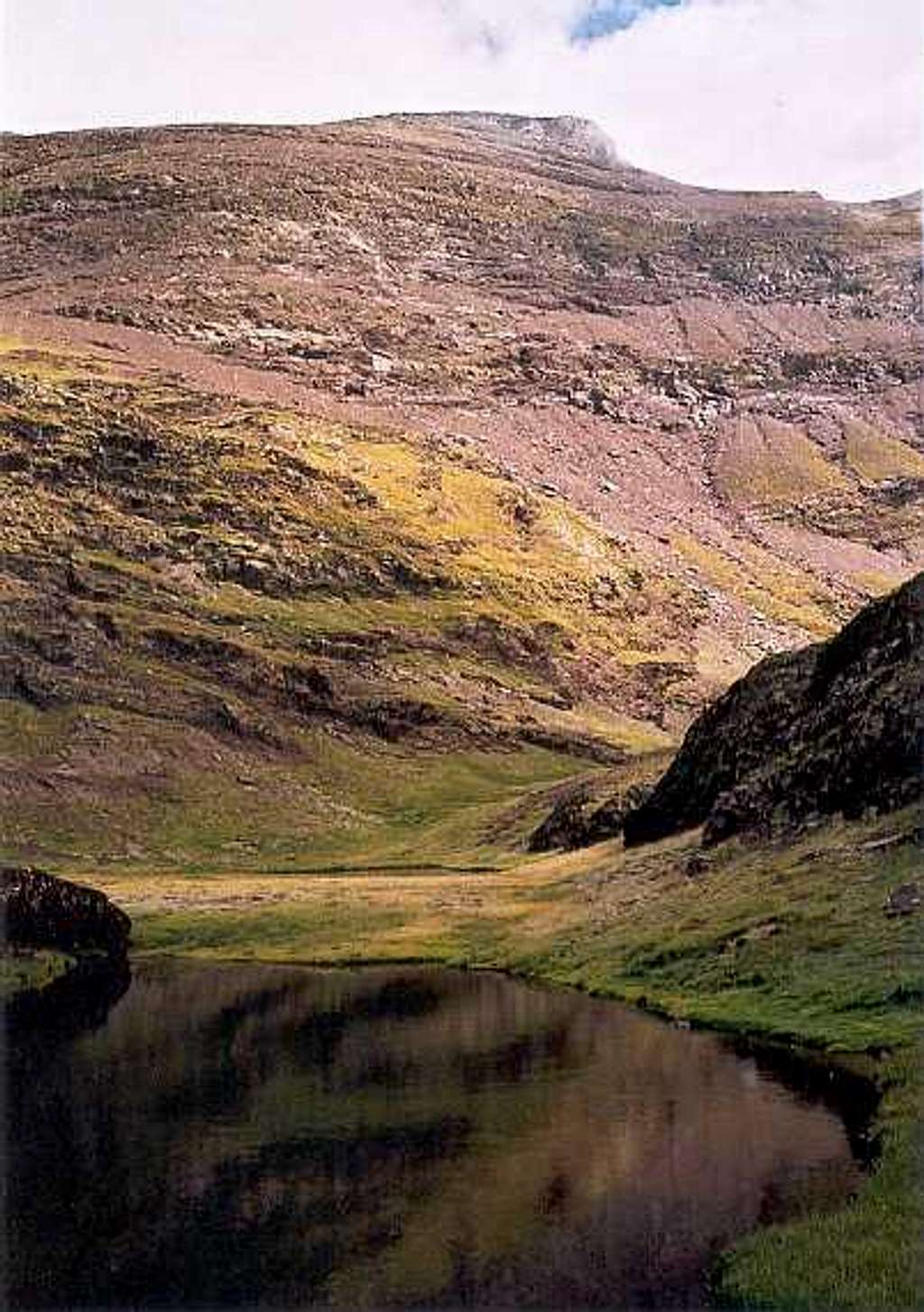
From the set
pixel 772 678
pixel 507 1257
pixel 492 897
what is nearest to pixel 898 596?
pixel 772 678

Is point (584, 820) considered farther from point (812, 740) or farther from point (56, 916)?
point (56, 916)

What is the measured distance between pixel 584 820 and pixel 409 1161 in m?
98.4

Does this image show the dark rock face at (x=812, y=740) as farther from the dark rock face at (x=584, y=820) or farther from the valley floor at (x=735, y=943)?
the dark rock face at (x=584, y=820)

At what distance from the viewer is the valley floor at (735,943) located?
30.4 meters

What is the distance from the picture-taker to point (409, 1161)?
41406 millimetres

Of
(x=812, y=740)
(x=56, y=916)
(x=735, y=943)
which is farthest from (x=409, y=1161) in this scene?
(x=56, y=916)

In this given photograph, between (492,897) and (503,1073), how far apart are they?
60616 millimetres

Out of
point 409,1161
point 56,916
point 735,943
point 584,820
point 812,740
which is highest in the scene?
point 812,740

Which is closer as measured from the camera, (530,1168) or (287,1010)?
(530,1168)

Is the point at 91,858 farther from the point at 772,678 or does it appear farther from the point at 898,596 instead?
the point at 898,596

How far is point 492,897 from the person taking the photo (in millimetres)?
114875

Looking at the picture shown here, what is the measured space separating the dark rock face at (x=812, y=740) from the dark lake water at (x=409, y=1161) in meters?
22.4

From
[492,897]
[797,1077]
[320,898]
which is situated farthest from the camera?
[320,898]

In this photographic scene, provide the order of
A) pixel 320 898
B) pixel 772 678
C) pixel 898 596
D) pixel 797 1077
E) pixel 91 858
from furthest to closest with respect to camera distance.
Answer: pixel 91 858 < pixel 320 898 < pixel 772 678 < pixel 898 596 < pixel 797 1077
